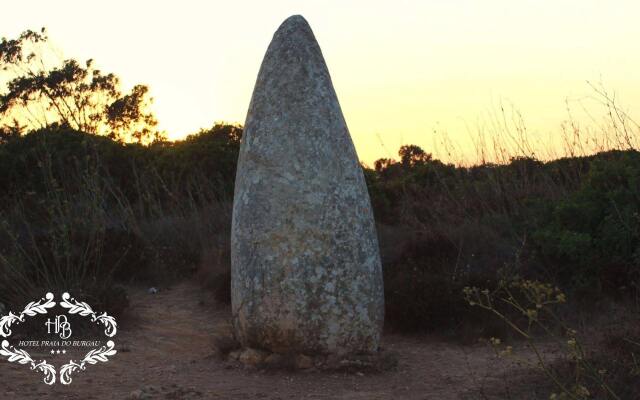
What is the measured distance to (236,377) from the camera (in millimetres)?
6184

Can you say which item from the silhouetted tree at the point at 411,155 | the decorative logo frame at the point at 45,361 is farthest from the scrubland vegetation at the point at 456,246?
the silhouetted tree at the point at 411,155

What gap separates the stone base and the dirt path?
0.06 meters

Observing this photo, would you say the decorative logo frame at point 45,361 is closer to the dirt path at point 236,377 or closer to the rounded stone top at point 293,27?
the dirt path at point 236,377

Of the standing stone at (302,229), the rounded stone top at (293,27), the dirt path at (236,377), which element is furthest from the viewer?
the rounded stone top at (293,27)

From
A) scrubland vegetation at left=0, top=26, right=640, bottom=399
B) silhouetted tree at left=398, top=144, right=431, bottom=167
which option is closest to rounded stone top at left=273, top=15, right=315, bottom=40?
scrubland vegetation at left=0, top=26, right=640, bottom=399

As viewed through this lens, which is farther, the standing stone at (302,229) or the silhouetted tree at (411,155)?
the silhouetted tree at (411,155)

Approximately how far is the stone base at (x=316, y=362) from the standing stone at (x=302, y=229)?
0.20 ft

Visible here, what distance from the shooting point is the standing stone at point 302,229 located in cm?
606

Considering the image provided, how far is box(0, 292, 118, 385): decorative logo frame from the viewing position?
21.3 feet

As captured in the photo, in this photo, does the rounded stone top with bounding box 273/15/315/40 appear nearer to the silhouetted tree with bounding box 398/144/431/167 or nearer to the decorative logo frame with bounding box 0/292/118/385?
the decorative logo frame with bounding box 0/292/118/385

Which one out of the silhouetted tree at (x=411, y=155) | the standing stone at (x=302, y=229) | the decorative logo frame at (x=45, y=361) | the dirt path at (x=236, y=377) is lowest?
the dirt path at (x=236, y=377)

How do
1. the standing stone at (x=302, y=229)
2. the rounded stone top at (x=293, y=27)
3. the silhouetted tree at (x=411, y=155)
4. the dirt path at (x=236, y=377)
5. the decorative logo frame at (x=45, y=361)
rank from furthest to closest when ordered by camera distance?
the silhouetted tree at (x=411, y=155) < the rounded stone top at (x=293, y=27) < the decorative logo frame at (x=45, y=361) < the standing stone at (x=302, y=229) < the dirt path at (x=236, y=377)

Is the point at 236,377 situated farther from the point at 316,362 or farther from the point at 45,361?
the point at 45,361

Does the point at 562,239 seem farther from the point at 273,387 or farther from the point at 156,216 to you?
the point at 156,216
